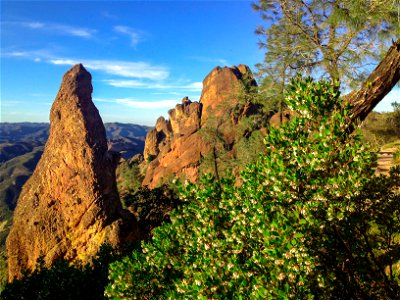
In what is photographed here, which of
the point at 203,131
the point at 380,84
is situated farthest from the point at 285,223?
the point at 203,131

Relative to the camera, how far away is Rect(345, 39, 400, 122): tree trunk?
29.8ft

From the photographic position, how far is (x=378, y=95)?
9492 millimetres

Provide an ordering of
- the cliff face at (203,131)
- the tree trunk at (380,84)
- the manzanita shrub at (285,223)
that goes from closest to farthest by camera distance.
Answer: the manzanita shrub at (285,223) → the tree trunk at (380,84) → the cliff face at (203,131)

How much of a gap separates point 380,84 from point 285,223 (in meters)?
6.56

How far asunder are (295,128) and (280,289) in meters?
3.38

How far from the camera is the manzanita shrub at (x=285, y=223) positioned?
5.46m

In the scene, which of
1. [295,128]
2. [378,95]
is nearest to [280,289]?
[295,128]

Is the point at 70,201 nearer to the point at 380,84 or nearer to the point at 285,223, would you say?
the point at 380,84

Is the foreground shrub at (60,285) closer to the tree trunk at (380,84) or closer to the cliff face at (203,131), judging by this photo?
the tree trunk at (380,84)

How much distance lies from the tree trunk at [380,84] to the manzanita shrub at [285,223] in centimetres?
283

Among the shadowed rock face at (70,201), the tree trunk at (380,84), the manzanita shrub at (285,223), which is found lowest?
the shadowed rock face at (70,201)

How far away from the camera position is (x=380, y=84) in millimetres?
9297

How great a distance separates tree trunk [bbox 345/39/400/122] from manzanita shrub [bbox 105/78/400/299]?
2.83 meters

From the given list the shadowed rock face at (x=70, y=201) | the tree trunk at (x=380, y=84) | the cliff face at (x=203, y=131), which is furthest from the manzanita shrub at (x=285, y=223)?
the cliff face at (x=203, y=131)
